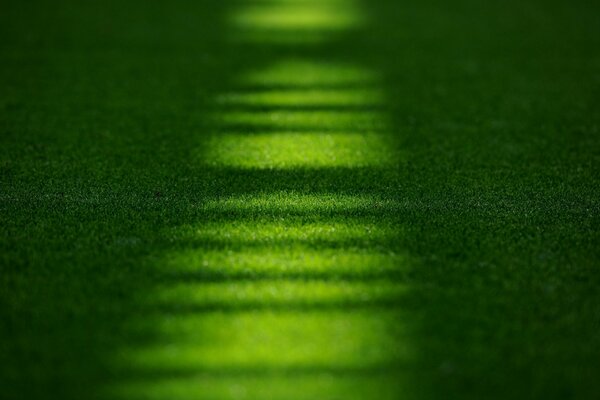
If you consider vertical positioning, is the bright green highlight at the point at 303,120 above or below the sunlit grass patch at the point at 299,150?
above

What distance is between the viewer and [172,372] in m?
1.50

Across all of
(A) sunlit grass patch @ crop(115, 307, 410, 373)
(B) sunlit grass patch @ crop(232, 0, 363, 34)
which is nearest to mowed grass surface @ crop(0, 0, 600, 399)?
(A) sunlit grass patch @ crop(115, 307, 410, 373)

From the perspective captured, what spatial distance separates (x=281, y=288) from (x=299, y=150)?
1.04m

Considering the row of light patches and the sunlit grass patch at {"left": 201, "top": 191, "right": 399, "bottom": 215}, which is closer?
the row of light patches

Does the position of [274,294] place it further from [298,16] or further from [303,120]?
[298,16]

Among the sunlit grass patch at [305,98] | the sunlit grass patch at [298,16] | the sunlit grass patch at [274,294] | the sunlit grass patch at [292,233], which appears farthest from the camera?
the sunlit grass patch at [298,16]

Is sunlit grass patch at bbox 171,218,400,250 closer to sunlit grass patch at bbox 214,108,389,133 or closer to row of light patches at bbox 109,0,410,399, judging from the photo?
row of light patches at bbox 109,0,410,399

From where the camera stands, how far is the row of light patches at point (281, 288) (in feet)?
4.89

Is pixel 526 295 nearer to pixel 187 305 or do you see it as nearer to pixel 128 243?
pixel 187 305

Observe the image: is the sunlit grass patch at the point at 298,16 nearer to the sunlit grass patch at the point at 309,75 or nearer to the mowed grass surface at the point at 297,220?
the mowed grass surface at the point at 297,220

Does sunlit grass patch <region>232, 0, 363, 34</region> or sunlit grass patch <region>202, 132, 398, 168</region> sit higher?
sunlit grass patch <region>232, 0, 363, 34</region>

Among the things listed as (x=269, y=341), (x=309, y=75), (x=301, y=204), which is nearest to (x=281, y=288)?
(x=269, y=341)

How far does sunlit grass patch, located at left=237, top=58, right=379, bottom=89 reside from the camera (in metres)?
3.52

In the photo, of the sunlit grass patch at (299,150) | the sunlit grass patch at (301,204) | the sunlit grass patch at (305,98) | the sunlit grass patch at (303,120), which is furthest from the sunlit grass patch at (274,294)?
the sunlit grass patch at (305,98)
